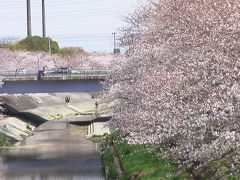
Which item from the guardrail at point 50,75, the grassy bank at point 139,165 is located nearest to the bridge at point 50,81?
the guardrail at point 50,75

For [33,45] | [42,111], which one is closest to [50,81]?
[42,111]

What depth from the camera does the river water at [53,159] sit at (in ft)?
126

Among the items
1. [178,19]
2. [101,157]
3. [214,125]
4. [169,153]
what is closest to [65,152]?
[101,157]

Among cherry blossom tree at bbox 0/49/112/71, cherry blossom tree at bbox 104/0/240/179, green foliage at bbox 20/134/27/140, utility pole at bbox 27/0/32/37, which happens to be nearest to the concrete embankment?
green foliage at bbox 20/134/27/140

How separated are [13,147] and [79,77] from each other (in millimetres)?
12059

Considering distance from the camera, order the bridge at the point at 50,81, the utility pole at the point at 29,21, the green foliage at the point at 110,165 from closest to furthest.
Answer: the green foliage at the point at 110,165 → the bridge at the point at 50,81 → the utility pole at the point at 29,21

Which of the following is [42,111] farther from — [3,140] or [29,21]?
[29,21]

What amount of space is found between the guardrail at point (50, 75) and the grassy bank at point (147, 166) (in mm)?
21265

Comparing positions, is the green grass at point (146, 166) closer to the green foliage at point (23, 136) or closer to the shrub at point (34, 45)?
the green foliage at point (23, 136)

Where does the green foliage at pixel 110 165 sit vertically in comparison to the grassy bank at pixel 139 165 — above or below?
below

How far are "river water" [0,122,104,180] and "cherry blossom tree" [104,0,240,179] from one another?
11333 mm

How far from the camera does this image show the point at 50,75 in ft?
203

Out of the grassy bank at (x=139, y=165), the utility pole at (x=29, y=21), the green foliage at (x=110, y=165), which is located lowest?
the green foliage at (x=110, y=165)

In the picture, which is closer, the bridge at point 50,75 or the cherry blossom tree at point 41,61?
the bridge at point 50,75
